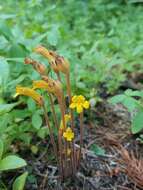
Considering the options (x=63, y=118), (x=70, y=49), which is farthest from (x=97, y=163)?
(x=70, y=49)

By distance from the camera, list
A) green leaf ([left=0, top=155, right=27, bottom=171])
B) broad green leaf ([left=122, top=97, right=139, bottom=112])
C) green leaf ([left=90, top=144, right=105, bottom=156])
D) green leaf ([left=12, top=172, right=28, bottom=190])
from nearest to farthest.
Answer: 1. green leaf ([left=0, top=155, right=27, bottom=171])
2. green leaf ([left=12, top=172, right=28, bottom=190])
3. broad green leaf ([left=122, top=97, right=139, bottom=112])
4. green leaf ([left=90, top=144, right=105, bottom=156])

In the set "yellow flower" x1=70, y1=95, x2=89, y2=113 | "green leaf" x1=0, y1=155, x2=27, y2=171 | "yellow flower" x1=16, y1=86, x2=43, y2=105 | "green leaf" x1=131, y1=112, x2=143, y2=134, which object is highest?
"yellow flower" x1=16, y1=86, x2=43, y2=105

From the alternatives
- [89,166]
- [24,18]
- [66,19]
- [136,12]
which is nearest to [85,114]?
[89,166]

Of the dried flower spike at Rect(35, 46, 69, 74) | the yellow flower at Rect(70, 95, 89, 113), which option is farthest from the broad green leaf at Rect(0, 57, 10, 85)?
the yellow flower at Rect(70, 95, 89, 113)

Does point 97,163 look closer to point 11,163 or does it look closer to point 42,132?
point 42,132

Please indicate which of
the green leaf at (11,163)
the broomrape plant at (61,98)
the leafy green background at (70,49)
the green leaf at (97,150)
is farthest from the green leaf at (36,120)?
the green leaf at (97,150)

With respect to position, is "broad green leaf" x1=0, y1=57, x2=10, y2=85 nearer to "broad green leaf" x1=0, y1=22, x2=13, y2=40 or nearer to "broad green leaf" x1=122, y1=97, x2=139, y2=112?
"broad green leaf" x1=0, y1=22, x2=13, y2=40

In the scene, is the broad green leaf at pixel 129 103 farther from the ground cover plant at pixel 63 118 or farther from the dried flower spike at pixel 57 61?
the dried flower spike at pixel 57 61

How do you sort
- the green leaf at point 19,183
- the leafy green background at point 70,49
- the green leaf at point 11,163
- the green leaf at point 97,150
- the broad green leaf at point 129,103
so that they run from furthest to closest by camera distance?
the green leaf at point 97,150
the leafy green background at point 70,49
the broad green leaf at point 129,103
the green leaf at point 19,183
the green leaf at point 11,163
